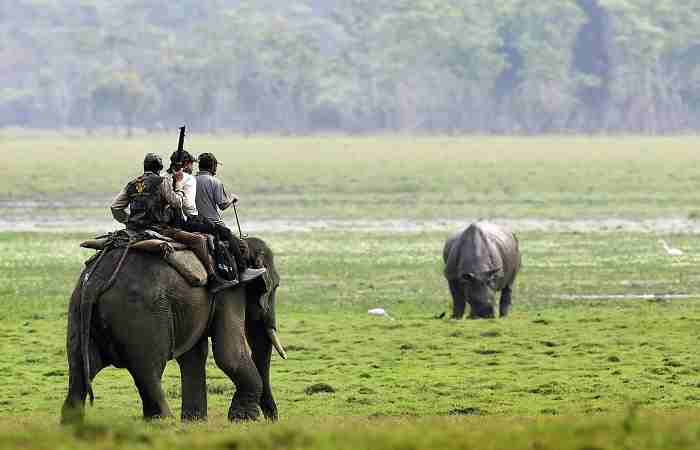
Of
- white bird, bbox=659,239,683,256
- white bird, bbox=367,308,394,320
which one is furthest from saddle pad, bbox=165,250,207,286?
white bird, bbox=659,239,683,256

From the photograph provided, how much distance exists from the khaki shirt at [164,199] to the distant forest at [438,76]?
11160cm

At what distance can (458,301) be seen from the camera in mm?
24000

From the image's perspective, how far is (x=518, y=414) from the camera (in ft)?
48.8

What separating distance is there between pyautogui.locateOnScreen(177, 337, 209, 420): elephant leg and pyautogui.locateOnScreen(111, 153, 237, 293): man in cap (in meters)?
0.80

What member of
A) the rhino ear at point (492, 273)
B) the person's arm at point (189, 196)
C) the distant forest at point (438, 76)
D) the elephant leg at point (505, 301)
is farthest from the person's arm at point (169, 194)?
the distant forest at point (438, 76)

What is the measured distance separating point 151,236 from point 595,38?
4943 inches

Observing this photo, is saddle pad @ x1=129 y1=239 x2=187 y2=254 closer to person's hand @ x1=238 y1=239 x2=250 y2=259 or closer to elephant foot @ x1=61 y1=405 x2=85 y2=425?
person's hand @ x1=238 y1=239 x2=250 y2=259

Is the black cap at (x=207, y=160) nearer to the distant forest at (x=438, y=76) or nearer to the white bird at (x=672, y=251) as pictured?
the white bird at (x=672, y=251)

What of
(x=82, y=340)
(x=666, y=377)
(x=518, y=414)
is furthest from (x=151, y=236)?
(x=666, y=377)

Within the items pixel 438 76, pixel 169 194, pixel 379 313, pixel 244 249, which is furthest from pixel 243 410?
pixel 438 76

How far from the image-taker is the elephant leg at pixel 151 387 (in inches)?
505

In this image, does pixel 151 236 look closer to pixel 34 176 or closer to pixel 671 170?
pixel 34 176

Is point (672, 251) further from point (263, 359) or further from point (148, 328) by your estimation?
point (148, 328)

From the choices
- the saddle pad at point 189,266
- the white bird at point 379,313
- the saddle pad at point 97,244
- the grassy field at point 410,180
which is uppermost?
the saddle pad at point 97,244
